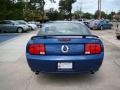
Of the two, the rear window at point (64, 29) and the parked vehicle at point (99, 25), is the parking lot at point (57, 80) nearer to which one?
the rear window at point (64, 29)

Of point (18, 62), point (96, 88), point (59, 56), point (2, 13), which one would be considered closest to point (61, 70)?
point (59, 56)

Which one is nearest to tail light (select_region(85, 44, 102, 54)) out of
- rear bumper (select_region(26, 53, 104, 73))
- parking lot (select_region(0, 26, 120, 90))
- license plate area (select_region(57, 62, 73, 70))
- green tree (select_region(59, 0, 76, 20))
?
rear bumper (select_region(26, 53, 104, 73))

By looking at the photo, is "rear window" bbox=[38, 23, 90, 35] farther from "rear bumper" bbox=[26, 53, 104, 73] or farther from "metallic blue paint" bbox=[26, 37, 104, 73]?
"rear bumper" bbox=[26, 53, 104, 73]

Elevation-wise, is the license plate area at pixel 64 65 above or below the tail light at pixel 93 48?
below

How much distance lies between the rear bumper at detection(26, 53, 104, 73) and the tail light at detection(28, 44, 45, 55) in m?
0.14

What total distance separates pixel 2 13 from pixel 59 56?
31.9m

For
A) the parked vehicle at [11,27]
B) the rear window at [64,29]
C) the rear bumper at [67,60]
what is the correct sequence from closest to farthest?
the rear bumper at [67,60] < the rear window at [64,29] < the parked vehicle at [11,27]

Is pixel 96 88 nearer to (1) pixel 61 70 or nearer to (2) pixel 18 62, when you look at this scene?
(1) pixel 61 70

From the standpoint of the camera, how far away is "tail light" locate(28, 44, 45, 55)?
21.8ft

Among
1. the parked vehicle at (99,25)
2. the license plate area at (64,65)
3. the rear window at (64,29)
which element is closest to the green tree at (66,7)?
the parked vehicle at (99,25)

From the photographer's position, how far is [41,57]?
658 centimetres

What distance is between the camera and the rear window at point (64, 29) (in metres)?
7.75

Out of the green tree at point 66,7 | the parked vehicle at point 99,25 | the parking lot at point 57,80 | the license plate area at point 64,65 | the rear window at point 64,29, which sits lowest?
the parking lot at point 57,80

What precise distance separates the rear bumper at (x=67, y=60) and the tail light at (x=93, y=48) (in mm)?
113
